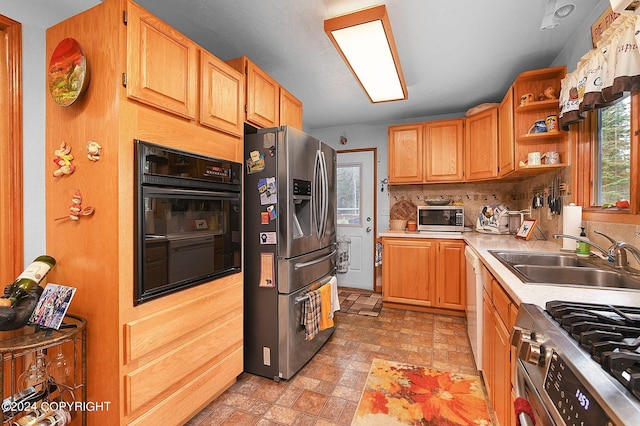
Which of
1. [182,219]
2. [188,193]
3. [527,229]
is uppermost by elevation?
[188,193]

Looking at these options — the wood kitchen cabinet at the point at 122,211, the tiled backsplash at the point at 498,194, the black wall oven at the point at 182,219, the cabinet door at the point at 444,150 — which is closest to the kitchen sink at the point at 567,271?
the tiled backsplash at the point at 498,194

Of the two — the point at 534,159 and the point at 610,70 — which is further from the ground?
the point at 610,70

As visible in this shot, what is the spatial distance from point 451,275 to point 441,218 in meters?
0.71

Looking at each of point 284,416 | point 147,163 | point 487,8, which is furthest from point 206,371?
point 487,8

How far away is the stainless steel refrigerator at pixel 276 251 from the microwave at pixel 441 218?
201 centimetres

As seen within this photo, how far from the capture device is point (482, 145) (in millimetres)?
3381

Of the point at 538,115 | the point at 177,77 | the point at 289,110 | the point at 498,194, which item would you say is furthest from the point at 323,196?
the point at 498,194

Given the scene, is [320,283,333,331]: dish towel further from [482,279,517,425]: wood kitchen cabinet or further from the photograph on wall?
the photograph on wall

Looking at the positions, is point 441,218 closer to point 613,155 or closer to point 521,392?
point 613,155

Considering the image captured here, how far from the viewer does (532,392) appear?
2.66ft

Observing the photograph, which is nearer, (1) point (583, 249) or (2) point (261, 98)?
(1) point (583, 249)

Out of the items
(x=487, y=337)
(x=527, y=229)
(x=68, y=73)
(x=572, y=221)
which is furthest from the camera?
(x=527, y=229)

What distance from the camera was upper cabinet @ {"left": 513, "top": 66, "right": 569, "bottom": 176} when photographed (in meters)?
2.38

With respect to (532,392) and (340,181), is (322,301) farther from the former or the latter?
(340,181)
